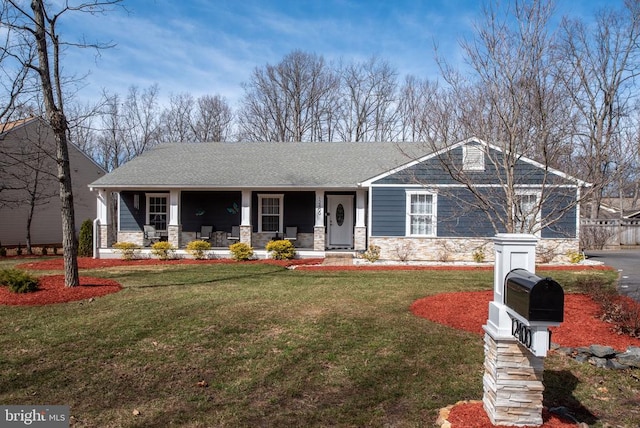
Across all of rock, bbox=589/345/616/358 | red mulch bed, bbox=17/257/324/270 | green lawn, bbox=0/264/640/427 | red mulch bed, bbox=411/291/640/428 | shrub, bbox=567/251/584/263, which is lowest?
red mulch bed, bbox=17/257/324/270

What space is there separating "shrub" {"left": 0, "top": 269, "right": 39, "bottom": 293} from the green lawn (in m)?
1.22

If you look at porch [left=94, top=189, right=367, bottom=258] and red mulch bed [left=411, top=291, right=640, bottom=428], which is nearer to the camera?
red mulch bed [left=411, top=291, right=640, bottom=428]

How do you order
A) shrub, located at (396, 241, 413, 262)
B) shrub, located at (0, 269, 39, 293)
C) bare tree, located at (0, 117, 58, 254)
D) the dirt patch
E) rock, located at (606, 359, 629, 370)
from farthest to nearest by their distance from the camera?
bare tree, located at (0, 117, 58, 254) < shrub, located at (396, 241, 413, 262) < shrub, located at (0, 269, 39, 293) < the dirt patch < rock, located at (606, 359, 629, 370)

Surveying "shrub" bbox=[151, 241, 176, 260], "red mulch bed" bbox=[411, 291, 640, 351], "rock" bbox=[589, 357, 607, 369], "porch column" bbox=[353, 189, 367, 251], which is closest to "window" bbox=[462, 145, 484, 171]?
"red mulch bed" bbox=[411, 291, 640, 351]

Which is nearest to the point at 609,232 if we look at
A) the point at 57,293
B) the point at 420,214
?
the point at 420,214

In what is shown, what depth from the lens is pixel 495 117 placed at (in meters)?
7.33

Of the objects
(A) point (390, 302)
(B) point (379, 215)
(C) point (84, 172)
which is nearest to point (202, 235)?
(B) point (379, 215)

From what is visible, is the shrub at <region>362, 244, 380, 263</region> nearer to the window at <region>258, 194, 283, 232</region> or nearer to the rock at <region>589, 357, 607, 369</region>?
the window at <region>258, 194, 283, 232</region>

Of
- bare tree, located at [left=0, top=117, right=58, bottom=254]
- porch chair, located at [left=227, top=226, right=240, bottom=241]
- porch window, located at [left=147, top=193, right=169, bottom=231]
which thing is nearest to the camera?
porch chair, located at [left=227, top=226, right=240, bottom=241]

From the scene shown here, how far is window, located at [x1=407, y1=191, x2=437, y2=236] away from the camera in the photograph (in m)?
15.4

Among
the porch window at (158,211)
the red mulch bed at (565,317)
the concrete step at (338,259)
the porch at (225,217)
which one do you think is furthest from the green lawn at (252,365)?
the porch window at (158,211)

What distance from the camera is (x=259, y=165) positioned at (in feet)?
60.6

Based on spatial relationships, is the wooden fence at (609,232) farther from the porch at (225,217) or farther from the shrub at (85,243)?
the shrub at (85,243)

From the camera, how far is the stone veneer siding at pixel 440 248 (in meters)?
15.1
